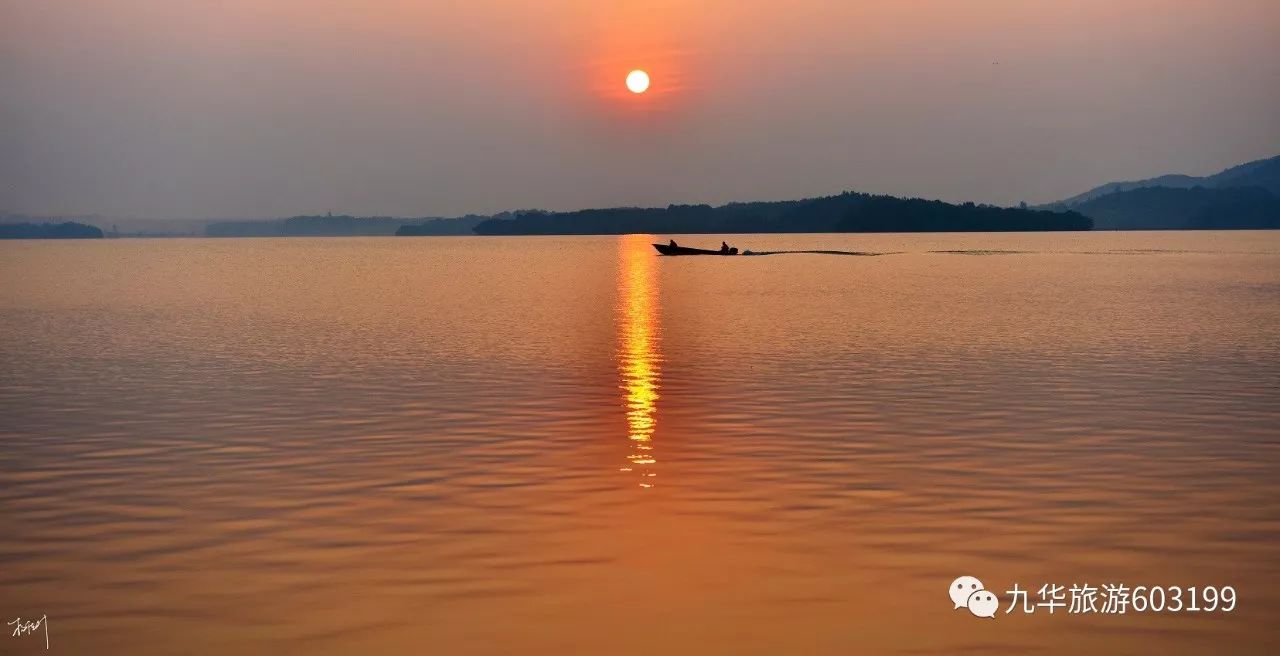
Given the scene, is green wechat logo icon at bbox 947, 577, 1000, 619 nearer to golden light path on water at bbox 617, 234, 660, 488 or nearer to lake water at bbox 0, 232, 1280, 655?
lake water at bbox 0, 232, 1280, 655

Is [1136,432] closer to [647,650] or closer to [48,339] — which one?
[647,650]

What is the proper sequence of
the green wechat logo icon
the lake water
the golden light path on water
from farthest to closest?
the golden light path on water
the green wechat logo icon
the lake water

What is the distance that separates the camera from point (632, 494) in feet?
71.7

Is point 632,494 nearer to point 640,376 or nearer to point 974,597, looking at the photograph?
point 974,597

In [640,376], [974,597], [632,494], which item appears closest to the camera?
[974,597]

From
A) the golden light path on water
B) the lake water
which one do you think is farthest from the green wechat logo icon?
the golden light path on water

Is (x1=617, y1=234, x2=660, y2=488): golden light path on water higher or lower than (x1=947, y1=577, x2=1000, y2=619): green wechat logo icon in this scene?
lower

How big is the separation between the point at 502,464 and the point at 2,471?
915 cm

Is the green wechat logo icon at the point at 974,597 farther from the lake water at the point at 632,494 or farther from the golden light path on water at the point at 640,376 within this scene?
the golden light path on water at the point at 640,376

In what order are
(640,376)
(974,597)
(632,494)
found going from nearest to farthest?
(974,597)
(632,494)
(640,376)

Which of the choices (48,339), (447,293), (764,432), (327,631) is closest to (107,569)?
(327,631)

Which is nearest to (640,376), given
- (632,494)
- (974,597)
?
(632,494)

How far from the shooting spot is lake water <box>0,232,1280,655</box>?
49.1 feet

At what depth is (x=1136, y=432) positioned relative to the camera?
2873 centimetres
